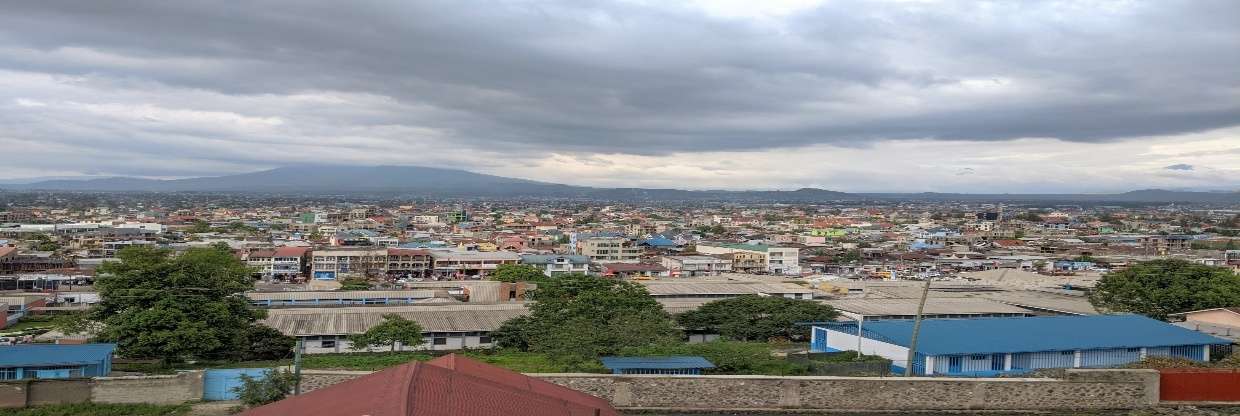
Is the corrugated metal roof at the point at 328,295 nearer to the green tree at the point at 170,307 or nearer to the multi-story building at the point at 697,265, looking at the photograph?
the green tree at the point at 170,307

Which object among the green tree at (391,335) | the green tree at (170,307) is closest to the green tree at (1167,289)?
the green tree at (391,335)

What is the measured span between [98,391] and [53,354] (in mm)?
3999

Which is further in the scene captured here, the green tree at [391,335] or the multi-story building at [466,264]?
the multi-story building at [466,264]

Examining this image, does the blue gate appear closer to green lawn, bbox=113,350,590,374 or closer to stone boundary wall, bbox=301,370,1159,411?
stone boundary wall, bbox=301,370,1159,411

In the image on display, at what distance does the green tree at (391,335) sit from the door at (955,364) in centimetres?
1298

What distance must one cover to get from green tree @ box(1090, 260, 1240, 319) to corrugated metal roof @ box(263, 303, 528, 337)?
715 inches

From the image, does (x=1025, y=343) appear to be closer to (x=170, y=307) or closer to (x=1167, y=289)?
(x=1167, y=289)

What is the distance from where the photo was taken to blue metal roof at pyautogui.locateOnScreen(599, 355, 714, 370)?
54.0ft

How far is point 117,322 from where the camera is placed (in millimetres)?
19062

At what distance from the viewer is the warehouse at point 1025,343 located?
18.7m

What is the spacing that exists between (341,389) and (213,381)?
7.00 metres

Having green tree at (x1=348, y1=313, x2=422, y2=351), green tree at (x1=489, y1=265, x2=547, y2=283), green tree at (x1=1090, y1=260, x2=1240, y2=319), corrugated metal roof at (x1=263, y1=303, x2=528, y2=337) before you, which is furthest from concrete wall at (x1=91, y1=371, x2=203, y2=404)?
green tree at (x1=489, y1=265, x2=547, y2=283)

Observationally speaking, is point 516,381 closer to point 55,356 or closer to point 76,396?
point 76,396

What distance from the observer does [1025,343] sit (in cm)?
1928
